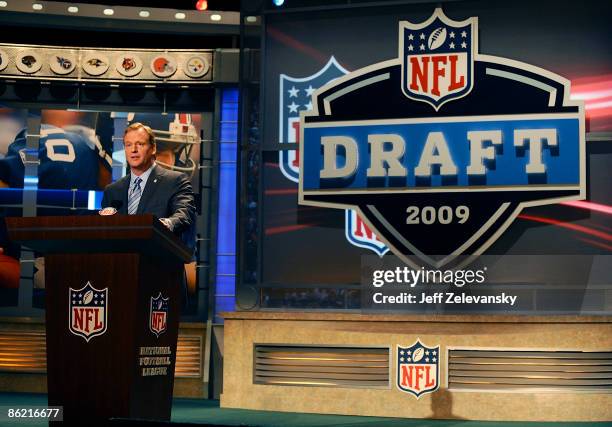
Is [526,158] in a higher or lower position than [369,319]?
higher

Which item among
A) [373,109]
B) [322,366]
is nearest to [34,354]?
[322,366]

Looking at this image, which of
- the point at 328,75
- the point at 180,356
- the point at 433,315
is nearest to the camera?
the point at 433,315

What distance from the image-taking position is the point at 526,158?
7.18m

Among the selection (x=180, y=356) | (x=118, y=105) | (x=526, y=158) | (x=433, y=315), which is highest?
(x=118, y=105)

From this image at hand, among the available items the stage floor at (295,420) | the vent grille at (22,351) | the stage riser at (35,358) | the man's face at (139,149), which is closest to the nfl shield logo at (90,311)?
the man's face at (139,149)

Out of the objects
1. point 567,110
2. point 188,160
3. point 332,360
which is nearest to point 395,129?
point 567,110

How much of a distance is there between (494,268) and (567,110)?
4.29 ft

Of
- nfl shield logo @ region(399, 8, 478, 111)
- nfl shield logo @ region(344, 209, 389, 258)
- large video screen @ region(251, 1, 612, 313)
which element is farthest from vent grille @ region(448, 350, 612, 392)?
nfl shield logo @ region(399, 8, 478, 111)

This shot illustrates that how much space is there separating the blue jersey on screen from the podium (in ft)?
17.0

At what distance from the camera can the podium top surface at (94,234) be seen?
3830 millimetres

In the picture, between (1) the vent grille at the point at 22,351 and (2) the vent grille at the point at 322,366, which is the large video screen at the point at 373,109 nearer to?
(2) the vent grille at the point at 322,366

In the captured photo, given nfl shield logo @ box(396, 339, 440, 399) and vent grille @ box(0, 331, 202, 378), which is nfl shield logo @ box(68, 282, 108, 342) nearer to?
nfl shield logo @ box(396, 339, 440, 399)

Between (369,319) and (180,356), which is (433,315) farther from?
Result: (180,356)

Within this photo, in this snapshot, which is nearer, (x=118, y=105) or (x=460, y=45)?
(x=460, y=45)
